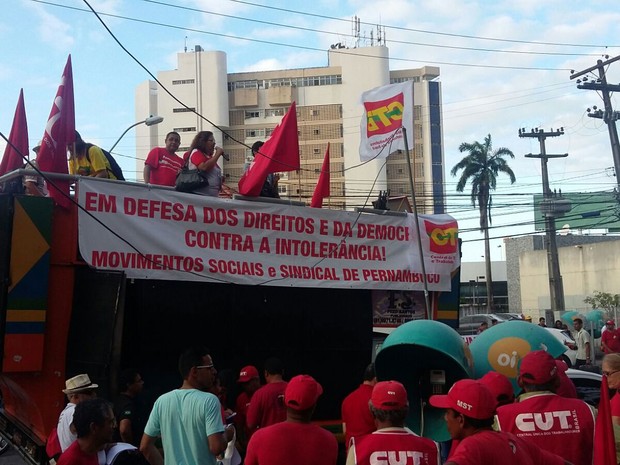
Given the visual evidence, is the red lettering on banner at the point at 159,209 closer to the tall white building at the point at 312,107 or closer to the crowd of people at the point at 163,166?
the crowd of people at the point at 163,166

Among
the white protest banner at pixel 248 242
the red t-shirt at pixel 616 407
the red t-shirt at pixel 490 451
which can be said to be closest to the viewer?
the red t-shirt at pixel 490 451

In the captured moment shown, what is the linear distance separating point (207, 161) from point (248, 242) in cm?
99

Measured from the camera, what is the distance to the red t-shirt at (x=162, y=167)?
891 cm

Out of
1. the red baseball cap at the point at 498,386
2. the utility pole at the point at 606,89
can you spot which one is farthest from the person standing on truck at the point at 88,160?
the utility pole at the point at 606,89

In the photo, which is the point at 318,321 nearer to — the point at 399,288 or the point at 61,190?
the point at 399,288

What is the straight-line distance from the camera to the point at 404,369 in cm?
611

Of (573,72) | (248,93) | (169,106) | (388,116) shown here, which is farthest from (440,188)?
(388,116)

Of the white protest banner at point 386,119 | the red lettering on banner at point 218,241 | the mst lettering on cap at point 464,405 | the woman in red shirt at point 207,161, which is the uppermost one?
the white protest banner at point 386,119

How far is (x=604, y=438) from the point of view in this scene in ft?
12.9

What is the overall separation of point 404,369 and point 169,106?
87.5 metres

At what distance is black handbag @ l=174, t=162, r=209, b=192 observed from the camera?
7.82 meters

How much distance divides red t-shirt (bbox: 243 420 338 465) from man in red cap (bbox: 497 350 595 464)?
1.11m

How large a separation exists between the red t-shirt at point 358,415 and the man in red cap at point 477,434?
2.62m

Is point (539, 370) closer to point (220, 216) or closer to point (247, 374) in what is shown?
point (247, 374)
